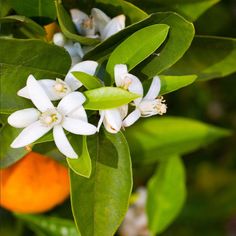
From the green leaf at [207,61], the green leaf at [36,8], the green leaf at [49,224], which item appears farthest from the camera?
the green leaf at [49,224]

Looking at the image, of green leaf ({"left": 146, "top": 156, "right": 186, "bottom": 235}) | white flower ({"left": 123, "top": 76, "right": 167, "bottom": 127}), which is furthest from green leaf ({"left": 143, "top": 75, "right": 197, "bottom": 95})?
green leaf ({"left": 146, "top": 156, "right": 186, "bottom": 235})

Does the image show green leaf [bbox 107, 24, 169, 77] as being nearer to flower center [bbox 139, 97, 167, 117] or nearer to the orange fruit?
flower center [bbox 139, 97, 167, 117]

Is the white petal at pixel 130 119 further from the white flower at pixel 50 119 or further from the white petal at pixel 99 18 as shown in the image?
the white petal at pixel 99 18

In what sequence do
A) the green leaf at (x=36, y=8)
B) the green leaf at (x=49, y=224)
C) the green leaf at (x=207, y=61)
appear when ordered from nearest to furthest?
the green leaf at (x=36, y=8)
the green leaf at (x=207, y=61)
the green leaf at (x=49, y=224)

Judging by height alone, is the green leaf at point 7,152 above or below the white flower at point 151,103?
below

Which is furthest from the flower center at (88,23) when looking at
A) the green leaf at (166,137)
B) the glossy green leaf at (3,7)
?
the green leaf at (166,137)

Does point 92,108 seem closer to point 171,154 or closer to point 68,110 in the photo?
point 68,110

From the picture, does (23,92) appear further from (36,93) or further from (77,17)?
(77,17)

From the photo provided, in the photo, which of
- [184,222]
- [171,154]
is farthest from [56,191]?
A: [184,222]
